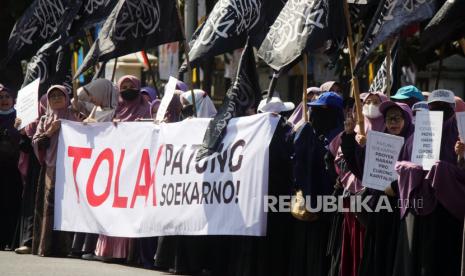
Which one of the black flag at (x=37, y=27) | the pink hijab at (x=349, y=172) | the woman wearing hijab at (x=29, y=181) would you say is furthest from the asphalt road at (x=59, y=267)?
the black flag at (x=37, y=27)

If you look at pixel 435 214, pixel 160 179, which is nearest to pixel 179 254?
pixel 160 179

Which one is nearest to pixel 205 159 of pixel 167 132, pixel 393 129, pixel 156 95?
pixel 167 132

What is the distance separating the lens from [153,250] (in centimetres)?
1368

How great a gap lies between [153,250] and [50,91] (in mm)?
2164

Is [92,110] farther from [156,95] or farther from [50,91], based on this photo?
[156,95]

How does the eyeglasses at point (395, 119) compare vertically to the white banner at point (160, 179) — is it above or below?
above

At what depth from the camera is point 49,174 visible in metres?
14.6

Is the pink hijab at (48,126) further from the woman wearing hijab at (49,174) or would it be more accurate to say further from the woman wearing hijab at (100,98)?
the woman wearing hijab at (100,98)

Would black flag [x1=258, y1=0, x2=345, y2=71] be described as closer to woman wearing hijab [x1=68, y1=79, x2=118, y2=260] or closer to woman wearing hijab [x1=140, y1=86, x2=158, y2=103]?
woman wearing hijab [x1=68, y1=79, x2=118, y2=260]

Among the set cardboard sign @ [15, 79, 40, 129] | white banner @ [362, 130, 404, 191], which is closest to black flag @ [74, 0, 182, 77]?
cardboard sign @ [15, 79, 40, 129]

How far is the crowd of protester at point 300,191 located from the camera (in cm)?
1036

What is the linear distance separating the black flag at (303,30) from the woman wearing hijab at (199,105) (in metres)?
1.95

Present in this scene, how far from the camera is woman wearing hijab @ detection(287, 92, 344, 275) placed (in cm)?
1152

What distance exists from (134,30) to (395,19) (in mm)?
3884
